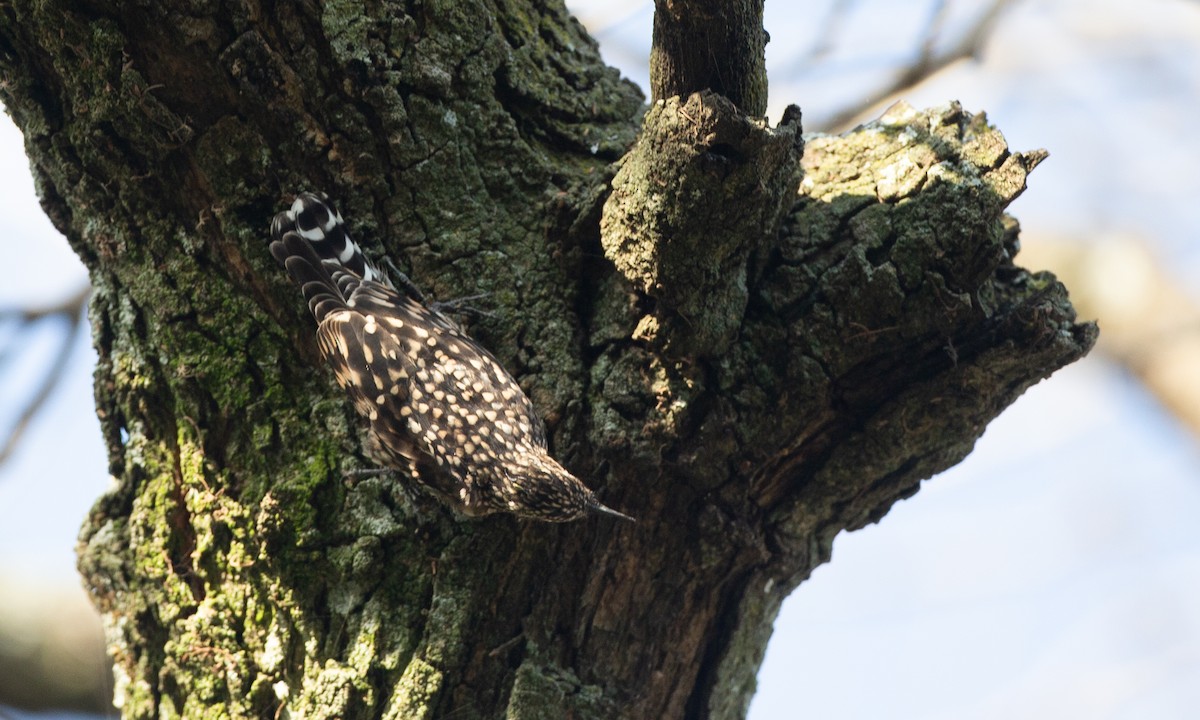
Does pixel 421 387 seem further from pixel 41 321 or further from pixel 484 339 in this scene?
pixel 41 321

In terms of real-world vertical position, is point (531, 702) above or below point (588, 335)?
below

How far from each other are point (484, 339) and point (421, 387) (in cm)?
32

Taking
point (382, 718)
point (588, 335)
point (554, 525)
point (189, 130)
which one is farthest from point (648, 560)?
point (189, 130)

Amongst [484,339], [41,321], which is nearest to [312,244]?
[484,339]

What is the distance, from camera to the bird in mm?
2648

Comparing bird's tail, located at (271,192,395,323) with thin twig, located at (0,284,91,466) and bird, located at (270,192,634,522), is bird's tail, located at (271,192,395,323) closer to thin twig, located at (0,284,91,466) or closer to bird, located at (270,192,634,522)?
bird, located at (270,192,634,522)

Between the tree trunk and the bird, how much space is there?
64mm

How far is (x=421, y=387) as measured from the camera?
3.05 m

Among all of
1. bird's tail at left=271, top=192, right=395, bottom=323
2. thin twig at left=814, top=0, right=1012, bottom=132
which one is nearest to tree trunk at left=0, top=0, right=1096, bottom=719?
bird's tail at left=271, top=192, right=395, bottom=323

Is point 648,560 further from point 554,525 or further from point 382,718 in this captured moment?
point 382,718

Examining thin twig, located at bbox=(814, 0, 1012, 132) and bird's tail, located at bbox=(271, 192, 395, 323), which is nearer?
bird's tail, located at bbox=(271, 192, 395, 323)

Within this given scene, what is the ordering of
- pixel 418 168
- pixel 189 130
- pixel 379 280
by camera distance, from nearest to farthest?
pixel 189 130
pixel 418 168
pixel 379 280

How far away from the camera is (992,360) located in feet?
8.84

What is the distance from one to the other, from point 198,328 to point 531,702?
1382 millimetres
